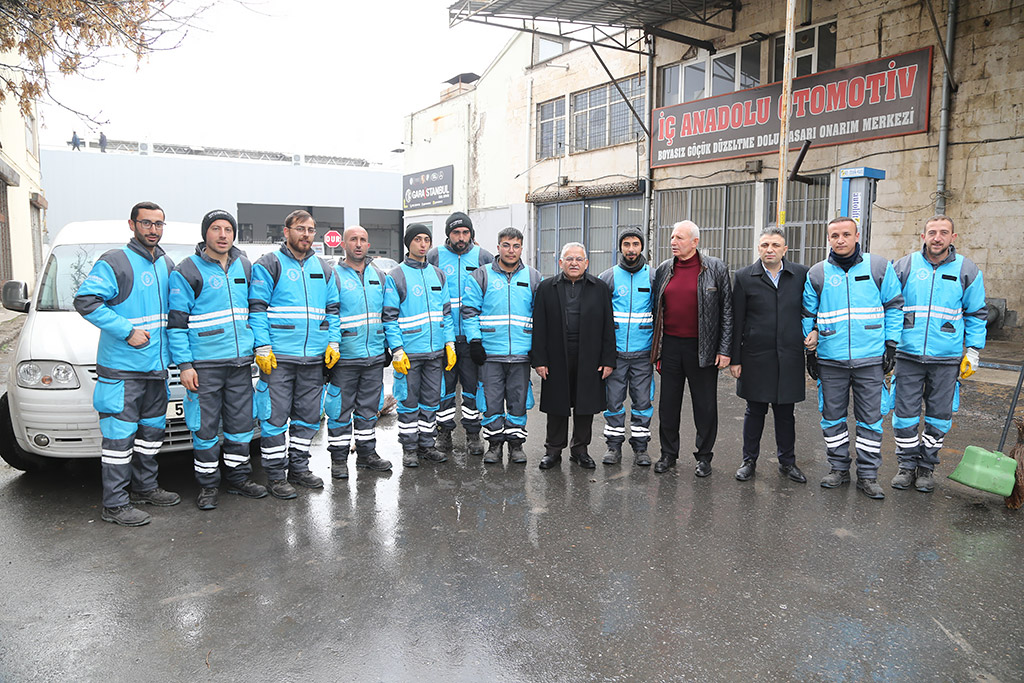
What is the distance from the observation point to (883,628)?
3.25 m

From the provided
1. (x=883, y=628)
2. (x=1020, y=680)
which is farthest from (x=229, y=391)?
(x=1020, y=680)

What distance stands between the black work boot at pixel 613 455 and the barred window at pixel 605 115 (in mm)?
13518

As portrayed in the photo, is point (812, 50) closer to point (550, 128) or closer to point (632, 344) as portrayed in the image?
point (550, 128)

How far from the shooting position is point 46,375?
476 cm

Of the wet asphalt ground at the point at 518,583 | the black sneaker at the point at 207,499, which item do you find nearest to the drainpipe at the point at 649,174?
the wet asphalt ground at the point at 518,583

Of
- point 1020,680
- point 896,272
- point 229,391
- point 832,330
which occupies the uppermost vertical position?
point 896,272

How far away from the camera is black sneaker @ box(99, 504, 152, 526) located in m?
4.44

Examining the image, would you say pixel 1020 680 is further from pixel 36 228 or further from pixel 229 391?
pixel 36 228

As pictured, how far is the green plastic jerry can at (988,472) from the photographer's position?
472 cm

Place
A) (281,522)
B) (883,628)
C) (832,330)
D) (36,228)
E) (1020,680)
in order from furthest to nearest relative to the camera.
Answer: (36,228) < (832,330) < (281,522) < (883,628) < (1020,680)

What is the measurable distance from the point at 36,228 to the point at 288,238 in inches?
976

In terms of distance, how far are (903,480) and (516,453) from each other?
2.95 meters

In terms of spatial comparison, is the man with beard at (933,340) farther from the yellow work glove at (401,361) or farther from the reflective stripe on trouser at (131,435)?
the reflective stripe on trouser at (131,435)

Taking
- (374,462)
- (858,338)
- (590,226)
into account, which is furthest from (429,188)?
(858,338)
